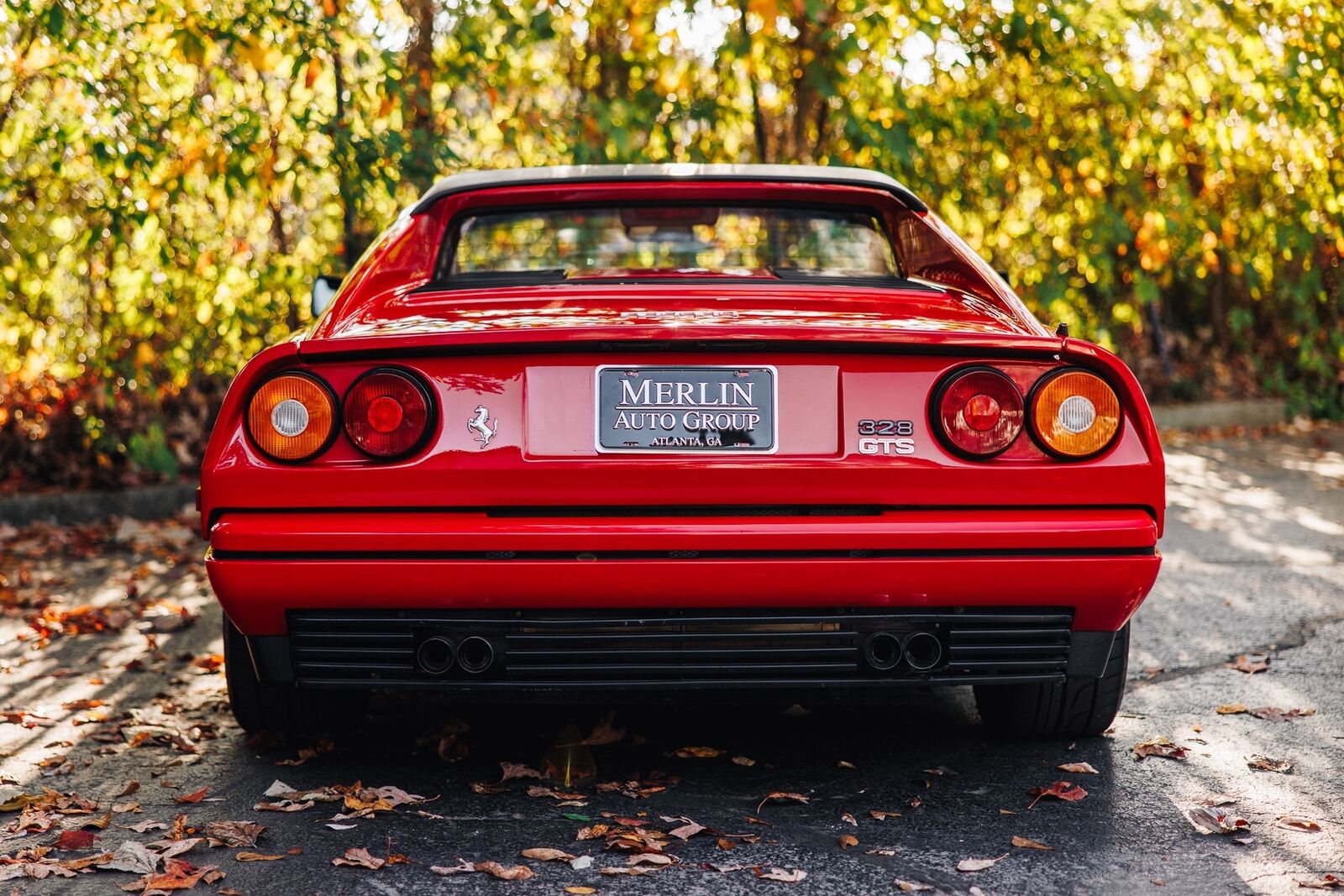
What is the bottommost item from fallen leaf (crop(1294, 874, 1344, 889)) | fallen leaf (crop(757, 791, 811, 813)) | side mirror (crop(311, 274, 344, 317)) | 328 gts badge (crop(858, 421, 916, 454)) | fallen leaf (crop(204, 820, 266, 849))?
fallen leaf (crop(757, 791, 811, 813))

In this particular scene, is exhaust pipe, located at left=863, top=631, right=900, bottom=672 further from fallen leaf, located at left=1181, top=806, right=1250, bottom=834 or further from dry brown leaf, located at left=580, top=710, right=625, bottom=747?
dry brown leaf, located at left=580, top=710, right=625, bottom=747

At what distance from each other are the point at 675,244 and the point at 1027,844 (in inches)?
95.4

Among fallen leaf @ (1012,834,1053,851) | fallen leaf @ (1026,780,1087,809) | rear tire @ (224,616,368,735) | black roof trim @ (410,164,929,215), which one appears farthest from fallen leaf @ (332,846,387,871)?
black roof trim @ (410,164,929,215)

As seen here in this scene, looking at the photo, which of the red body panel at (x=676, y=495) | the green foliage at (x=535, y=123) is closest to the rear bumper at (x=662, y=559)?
the red body panel at (x=676, y=495)

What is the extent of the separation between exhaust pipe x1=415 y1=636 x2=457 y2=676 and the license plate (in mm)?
504

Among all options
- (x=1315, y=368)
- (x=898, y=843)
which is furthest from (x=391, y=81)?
(x=1315, y=368)

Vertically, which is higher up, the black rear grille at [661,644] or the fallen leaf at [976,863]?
the black rear grille at [661,644]

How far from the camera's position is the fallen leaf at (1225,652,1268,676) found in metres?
4.03

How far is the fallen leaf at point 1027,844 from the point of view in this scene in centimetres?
260

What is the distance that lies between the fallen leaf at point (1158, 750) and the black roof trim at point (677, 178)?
1450mm

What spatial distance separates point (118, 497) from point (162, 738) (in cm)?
410

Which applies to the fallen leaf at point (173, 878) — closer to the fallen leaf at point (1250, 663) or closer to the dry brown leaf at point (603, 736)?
the dry brown leaf at point (603, 736)

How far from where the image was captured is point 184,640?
4637 mm

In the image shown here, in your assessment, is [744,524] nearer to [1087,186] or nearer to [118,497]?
[118,497]
